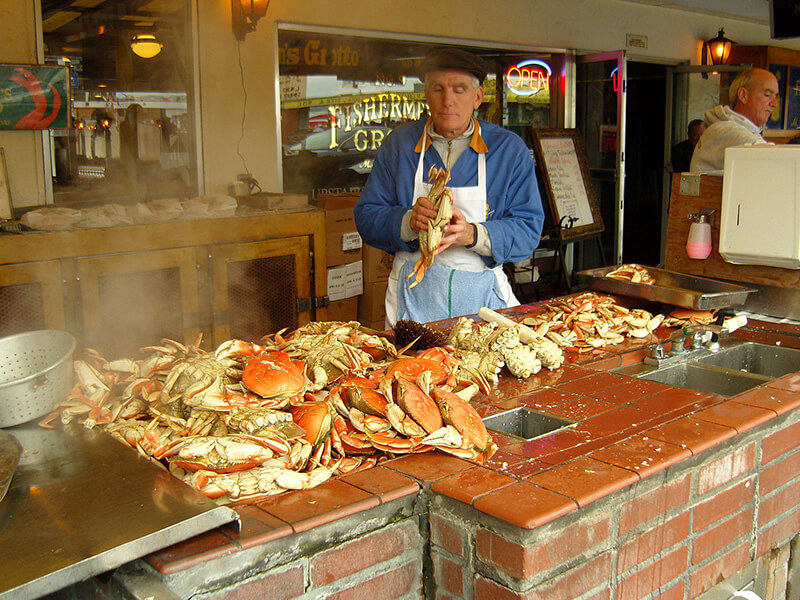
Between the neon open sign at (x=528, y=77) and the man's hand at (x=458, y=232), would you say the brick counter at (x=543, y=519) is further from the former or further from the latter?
the neon open sign at (x=528, y=77)

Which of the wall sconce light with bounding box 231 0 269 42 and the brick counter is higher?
the wall sconce light with bounding box 231 0 269 42

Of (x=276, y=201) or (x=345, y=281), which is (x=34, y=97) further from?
(x=345, y=281)

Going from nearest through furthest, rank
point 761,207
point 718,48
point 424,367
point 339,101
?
point 424,367
point 761,207
point 339,101
point 718,48

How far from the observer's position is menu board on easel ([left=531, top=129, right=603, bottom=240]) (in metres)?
8.02

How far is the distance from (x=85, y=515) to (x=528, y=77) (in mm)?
7926

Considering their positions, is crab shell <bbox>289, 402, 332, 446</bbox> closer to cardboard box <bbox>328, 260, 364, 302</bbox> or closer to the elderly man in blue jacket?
the elderly man in blue jacket

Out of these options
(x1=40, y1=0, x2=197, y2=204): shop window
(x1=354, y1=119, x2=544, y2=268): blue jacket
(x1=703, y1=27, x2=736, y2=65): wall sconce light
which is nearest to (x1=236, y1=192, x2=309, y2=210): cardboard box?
(x1=40, y1=0, x2=197, y2=204): shop window

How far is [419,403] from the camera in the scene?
201 centimetres

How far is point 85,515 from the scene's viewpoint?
1.52 meters

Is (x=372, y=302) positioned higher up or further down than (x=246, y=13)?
further down

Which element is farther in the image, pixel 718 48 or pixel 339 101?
pixel 718 48

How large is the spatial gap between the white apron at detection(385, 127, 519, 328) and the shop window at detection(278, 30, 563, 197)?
2917 mm

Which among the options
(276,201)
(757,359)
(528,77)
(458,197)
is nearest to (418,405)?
(757,359)

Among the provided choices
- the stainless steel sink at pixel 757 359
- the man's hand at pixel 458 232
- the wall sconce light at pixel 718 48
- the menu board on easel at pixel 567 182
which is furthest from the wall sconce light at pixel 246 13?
the wall sconce light at pixel 718 48
